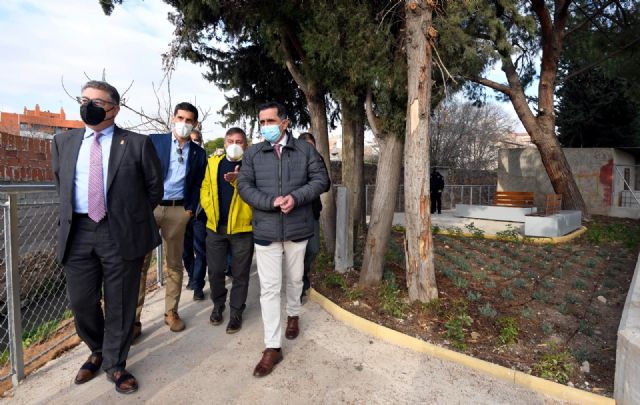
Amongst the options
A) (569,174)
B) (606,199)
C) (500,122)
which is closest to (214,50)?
(569,174)

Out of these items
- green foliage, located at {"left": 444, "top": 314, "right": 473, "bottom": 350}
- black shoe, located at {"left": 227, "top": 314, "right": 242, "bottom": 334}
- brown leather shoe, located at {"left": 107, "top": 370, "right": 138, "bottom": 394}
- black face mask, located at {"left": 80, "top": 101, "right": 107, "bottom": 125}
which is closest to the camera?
black face mask, located at {"left": 80, "top": 101, "right": 107, "bottom": 125}

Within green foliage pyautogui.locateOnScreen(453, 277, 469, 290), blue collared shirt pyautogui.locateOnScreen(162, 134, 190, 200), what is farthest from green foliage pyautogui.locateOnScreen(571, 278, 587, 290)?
blue collared shirt pyautogui.locateOnScreen(162, 134, 190, 200)

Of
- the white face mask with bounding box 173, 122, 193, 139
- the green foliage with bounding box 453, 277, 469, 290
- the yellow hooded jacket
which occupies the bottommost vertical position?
the green foliage with bounding box 453, 277, 469, 290

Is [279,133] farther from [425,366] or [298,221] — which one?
[425,366]

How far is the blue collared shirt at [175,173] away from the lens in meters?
3.56

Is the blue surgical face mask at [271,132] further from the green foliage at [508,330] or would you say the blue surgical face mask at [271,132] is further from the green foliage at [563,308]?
the green foliage at [563,308]

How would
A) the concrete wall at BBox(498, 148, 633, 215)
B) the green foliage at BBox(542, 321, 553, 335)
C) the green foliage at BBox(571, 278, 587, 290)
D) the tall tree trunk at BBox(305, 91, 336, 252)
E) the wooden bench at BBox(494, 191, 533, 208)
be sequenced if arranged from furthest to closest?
the concrete wall at BBox(498, 148, 633, 215), the wooden bench at BBox(494, 191, 533, 208), the tall tree trunk at BBox(305, 91, 336, 252), the green foliage at BBox(571, 278, 587, 290), the green foliage at BBox(542, 321, 553, 335)

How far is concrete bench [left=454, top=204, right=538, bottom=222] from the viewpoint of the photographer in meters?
10.9

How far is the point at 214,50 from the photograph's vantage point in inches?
316

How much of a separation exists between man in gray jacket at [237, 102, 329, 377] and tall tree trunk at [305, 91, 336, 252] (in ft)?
9.46

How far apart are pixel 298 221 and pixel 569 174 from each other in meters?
11.9

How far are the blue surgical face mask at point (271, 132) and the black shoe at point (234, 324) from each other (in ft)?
5.56

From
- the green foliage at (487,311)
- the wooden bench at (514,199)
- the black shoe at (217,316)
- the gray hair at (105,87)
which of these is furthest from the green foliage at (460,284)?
the wooden bench at (514,199)

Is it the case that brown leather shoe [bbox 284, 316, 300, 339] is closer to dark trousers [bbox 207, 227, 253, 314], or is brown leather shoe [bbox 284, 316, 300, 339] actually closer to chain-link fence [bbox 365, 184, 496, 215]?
dark trousers [bbox 207, 227, 253, 314]
